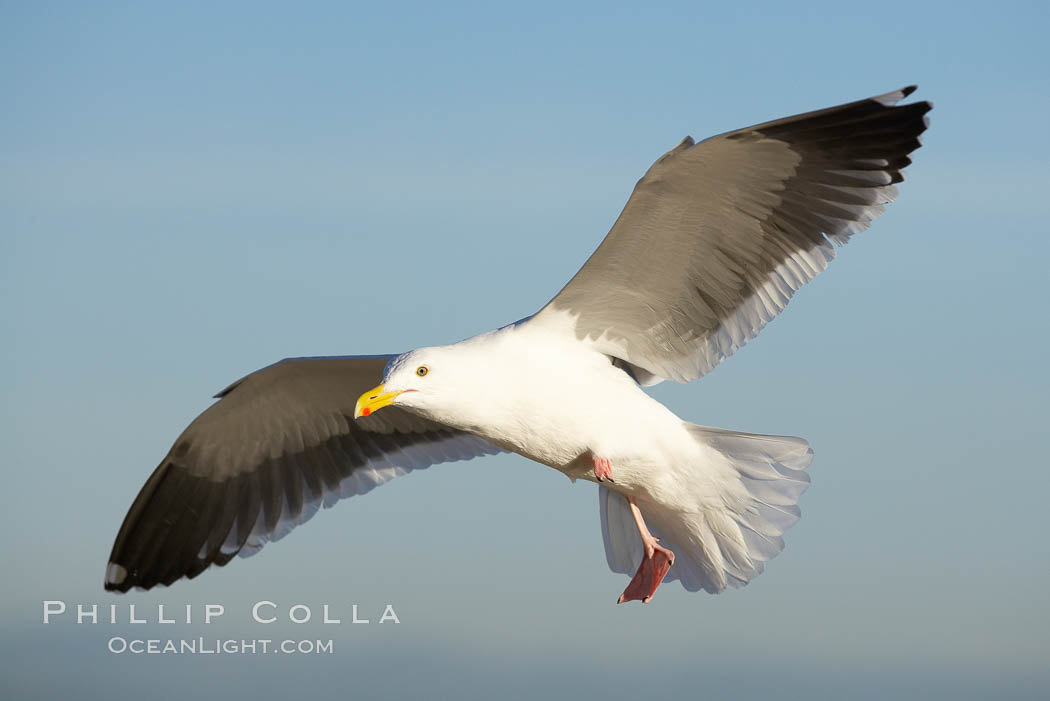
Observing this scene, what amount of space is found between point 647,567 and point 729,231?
1.82 metres

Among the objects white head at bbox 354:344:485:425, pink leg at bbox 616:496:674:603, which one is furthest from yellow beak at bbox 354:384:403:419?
pink leg at bbox 616:496:674:603

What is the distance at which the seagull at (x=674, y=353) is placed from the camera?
548 centimetres

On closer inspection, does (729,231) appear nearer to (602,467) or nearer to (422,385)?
(602,467)

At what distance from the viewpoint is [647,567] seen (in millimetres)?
6418

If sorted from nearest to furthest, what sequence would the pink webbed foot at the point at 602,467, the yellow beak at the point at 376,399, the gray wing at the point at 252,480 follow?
the yellow beak at the point at 376,399
the pink webbed foot at the point at 602,467
the gray wing at the point at 252,480

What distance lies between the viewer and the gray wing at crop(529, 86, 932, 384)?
544 centimetres

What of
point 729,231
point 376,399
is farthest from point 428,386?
point 729,231

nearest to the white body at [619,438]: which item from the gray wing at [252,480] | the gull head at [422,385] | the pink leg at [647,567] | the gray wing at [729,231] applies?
the gull head at [422,385]

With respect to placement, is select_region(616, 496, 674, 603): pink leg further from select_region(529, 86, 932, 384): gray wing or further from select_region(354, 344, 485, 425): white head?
select_region(354, 344, 485, 425): white head

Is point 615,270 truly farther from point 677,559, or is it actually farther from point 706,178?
point 677,559

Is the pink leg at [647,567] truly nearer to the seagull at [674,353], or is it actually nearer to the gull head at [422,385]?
the seagull at [674,353]

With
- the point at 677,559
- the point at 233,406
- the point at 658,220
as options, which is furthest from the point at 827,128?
the point at 233,406

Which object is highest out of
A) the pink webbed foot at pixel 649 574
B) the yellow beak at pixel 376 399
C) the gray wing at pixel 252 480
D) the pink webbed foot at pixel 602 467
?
the gray wing at pixel 252 480

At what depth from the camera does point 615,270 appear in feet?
19.0
